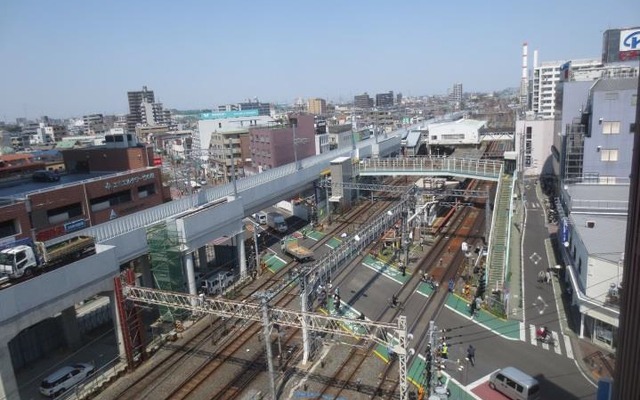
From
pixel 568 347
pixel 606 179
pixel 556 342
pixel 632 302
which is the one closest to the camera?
pixel 632 302

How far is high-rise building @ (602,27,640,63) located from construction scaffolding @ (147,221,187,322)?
84.9 ft

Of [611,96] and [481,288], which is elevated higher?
[611,96]

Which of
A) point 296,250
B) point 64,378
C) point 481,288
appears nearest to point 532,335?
point 481,288

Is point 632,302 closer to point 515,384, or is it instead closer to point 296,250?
point 515,384

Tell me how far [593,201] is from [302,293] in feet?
62.1

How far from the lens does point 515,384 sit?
592 inches

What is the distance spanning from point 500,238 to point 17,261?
24200 millimetres

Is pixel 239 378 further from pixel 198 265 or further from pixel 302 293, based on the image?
pixel 198 265

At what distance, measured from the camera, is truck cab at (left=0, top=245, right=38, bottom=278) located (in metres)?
16.5

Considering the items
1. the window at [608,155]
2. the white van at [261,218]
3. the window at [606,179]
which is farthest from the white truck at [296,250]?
the window at [608,155]

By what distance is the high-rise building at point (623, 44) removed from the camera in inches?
1087

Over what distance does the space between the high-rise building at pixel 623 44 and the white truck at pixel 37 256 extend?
2855 cm

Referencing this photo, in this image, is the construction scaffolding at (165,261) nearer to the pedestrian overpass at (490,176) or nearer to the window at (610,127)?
the pedestrian overpass at (490,176)

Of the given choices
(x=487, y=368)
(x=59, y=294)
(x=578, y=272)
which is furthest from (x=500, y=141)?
(x=59, y=294)
